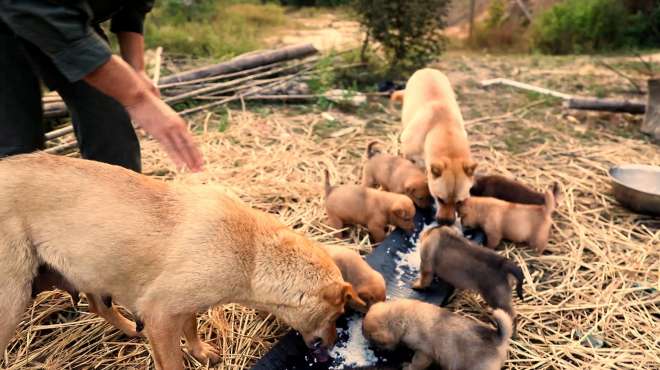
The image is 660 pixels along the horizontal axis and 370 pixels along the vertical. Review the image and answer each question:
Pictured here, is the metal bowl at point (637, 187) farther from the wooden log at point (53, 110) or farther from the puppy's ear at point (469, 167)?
the wooden log at point (53, 110)

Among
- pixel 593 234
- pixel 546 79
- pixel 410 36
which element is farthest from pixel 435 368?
pixel 546 79

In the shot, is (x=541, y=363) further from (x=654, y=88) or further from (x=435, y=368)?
(x=654, y=88)

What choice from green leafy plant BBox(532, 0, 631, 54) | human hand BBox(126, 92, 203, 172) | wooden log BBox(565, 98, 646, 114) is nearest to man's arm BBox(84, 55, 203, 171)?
human hand BBox(126, 92, 203, 172)

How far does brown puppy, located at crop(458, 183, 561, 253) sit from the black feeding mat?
669mm

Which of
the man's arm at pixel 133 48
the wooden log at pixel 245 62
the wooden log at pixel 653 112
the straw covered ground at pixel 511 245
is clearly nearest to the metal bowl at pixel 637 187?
the straw covered ground at pixel 511 245

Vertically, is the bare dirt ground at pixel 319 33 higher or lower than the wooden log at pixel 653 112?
higher

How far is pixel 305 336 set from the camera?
3.34 meters

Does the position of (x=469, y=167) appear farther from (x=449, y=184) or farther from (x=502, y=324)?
(x=502, y=324)

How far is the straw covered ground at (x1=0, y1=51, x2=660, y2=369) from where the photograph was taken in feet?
12.7

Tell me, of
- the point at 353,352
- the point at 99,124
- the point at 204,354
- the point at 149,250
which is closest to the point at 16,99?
the point at 99,124

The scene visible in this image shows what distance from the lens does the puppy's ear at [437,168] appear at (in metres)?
5.09

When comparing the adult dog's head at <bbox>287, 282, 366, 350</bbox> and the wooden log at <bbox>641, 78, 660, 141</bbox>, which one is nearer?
the adult dog's head at <bbox>287, 282, 366, 350</bbox>

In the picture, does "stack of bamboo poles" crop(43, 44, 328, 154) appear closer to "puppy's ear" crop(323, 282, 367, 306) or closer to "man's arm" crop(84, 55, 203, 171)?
"man's arm" crop(84, 55, 203, 171)

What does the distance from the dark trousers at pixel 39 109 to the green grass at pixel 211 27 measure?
7086 millimetres
